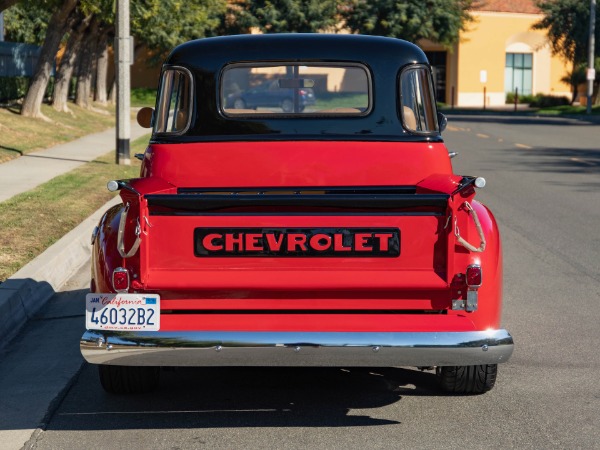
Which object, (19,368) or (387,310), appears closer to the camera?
(387,310)

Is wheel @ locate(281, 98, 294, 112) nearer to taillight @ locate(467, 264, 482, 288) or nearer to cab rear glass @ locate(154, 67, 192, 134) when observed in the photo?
cab rear glass @ locate(154, 67, 192, 134)

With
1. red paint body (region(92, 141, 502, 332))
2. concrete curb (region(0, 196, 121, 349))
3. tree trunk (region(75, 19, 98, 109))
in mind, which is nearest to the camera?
red paint body (region(92, 141, 502, 332))

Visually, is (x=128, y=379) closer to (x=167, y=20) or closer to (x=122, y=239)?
(x=122, y=239)

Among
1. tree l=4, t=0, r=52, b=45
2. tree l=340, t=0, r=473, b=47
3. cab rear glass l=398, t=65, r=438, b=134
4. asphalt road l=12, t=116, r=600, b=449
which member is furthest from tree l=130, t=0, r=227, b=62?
asphalt road l=12, t=116, r=600, b=449

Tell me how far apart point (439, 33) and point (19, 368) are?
65993 millimetres

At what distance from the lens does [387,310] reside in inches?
215

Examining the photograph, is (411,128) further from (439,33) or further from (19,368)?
(439,33)

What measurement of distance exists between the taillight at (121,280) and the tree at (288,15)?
63465mm

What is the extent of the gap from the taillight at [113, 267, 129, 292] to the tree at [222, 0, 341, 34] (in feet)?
208

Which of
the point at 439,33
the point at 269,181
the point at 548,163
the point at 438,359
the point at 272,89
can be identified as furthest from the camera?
the point at 439,33

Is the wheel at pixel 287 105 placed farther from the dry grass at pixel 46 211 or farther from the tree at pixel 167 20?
the tree at pixel 167 20

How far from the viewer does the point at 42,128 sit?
3006 centimetres

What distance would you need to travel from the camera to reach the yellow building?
264 feet

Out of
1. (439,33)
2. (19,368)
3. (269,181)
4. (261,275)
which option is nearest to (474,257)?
(261,275)
